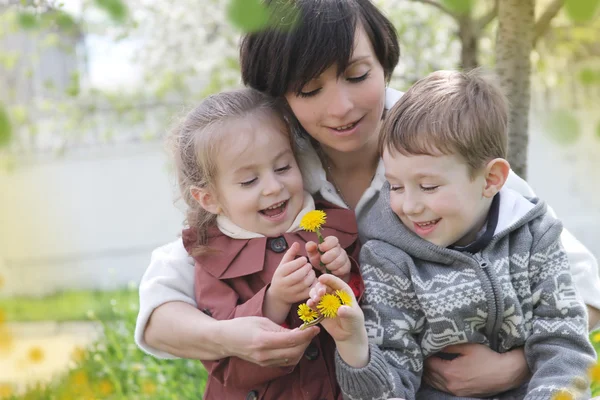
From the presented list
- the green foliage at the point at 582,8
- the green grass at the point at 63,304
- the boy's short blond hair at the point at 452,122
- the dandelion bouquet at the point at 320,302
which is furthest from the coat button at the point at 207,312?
the green grass at the point at 63,304

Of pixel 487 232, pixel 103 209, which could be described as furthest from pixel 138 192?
pixel 487 232

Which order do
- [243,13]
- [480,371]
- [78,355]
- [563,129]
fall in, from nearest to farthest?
[243,13]
[563,129]
[480,371]
[78,355]

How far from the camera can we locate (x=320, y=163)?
2.43m

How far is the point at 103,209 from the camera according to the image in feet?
25.5

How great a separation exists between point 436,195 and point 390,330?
375mm

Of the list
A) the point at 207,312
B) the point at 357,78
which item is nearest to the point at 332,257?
the point at 207,312

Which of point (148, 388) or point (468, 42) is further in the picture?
point (468, 42)

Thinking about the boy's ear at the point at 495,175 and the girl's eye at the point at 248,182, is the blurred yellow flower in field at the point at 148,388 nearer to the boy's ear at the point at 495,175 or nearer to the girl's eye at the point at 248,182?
the girl's eye at the point at 248,182

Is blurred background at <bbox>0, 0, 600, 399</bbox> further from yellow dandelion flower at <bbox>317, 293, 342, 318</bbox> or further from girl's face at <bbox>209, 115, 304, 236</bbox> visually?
yellow dandelion flower at <bbox>317, 293, 342, 318</bbox>

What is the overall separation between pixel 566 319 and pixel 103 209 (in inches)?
249

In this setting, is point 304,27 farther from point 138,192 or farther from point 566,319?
point 138,192

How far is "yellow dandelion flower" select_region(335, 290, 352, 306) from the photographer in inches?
70.2

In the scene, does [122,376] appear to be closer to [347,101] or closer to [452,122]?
[347,101]

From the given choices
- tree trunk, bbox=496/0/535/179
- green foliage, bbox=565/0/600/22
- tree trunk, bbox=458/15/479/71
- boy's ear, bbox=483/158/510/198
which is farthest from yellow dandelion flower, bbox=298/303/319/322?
tree trunk, bbox=458/15/479/71
